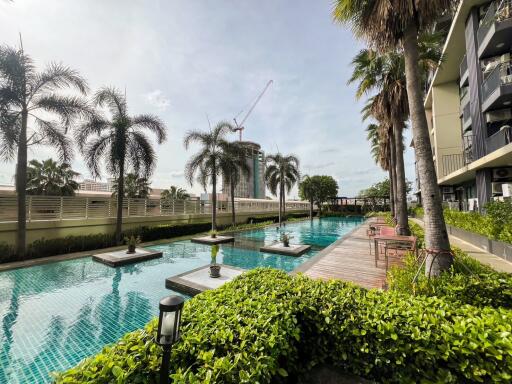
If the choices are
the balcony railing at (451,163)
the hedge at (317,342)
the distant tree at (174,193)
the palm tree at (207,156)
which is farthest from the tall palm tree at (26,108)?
the distant tree at (174,193)

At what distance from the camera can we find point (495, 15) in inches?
364

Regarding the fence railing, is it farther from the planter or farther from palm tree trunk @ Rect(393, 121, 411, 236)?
palm tree trunk @ Rect(393, 121, 411, 236)

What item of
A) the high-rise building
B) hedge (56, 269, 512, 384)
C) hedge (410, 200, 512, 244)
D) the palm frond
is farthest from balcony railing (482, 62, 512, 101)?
the palm frond

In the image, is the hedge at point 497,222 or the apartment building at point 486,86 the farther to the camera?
the apartment building at point 486,86

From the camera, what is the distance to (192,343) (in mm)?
2055

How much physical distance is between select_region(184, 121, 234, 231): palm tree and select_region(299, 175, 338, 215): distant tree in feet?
69.2

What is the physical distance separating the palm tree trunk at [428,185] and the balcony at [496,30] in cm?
909

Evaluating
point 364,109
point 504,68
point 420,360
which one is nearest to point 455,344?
point 420,360

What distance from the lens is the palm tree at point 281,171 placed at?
82.3 feet

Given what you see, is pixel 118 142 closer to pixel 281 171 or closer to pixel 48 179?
pixel 48 179

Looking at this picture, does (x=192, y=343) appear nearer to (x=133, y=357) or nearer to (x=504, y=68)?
(x=133, y=357)

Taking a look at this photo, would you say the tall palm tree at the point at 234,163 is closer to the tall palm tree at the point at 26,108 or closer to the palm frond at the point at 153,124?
the palm frond at the point at 153,124

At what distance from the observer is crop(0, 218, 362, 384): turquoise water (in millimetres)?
3869

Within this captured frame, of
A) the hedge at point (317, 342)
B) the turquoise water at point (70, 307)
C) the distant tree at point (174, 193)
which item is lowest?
the turquoise water at point (70, 307)
